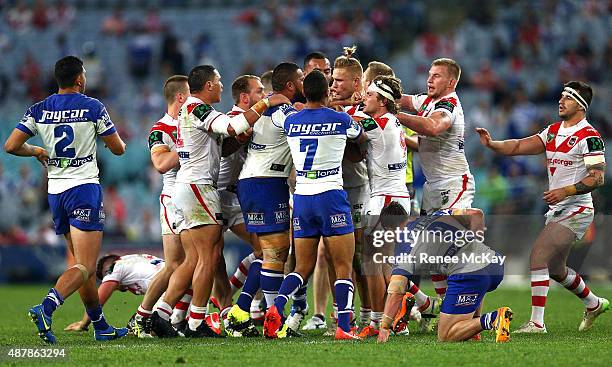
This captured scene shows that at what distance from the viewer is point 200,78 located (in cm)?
1189

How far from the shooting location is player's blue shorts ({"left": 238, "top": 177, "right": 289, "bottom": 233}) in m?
11.7

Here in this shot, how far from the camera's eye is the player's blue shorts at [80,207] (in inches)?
446

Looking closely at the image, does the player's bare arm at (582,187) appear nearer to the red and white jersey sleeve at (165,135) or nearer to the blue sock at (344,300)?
the blue sock at (344,300)

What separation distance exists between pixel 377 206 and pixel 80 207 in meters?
3.14

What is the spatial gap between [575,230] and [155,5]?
21186mm

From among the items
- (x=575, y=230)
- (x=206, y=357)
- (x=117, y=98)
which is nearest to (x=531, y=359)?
(x=206, y=357)

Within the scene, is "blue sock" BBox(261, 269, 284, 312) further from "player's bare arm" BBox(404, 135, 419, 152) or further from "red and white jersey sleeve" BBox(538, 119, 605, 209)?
"red and white jersey sleeve" BBox(538, 119, 605, 209)

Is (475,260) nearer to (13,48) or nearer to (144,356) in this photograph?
(144,356)

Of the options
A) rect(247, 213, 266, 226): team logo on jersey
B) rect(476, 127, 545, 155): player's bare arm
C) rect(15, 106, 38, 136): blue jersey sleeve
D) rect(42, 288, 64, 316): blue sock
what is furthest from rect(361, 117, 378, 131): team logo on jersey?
rect(42, 288, 64, 316): blue sock

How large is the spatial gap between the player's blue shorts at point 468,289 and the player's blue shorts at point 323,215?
47.3 inches

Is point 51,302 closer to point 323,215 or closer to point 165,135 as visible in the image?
point 165,135

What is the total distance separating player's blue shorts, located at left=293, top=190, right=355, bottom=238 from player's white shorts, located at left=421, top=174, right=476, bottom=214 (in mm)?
1577

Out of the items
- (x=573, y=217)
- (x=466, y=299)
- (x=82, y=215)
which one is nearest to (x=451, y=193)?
(x=573, y=217)

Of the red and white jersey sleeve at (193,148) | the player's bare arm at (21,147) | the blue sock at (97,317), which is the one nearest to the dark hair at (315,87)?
the red and white jersey sleeve at (193,148)
